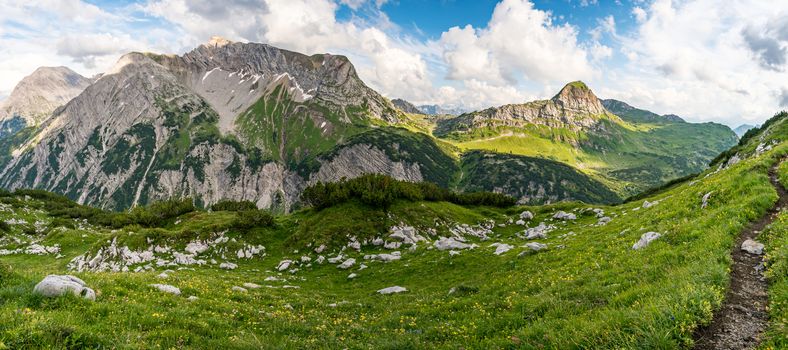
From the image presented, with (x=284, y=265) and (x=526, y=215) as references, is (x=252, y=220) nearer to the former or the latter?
(x=284, y=265)

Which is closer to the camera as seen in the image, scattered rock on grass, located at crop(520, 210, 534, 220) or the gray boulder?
the gray boulder

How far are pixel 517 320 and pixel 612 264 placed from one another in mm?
7511

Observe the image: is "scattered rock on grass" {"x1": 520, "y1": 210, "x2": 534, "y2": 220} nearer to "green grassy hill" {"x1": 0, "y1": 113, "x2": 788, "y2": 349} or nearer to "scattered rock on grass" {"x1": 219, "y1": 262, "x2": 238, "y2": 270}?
"green grassy hill" {"x1": 0, "y1": 113, "x2": 788, "y2": 349}

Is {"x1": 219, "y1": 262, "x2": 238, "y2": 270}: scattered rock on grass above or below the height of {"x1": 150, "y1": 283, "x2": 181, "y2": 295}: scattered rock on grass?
below

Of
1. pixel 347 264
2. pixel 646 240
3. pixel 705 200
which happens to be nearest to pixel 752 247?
pixel 646 240

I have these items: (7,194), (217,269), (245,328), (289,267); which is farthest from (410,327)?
(7,194)

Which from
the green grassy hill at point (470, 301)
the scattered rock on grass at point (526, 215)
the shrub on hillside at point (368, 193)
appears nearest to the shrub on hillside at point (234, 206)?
the shrub on hillside at point (368, 193)

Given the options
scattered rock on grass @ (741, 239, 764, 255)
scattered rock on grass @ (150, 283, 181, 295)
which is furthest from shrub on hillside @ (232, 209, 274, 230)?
scattered rock on grass @ (741, 239, 764, 255)

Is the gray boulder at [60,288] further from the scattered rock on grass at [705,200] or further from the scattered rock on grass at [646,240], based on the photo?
the scattered rock on grass at [705,200]

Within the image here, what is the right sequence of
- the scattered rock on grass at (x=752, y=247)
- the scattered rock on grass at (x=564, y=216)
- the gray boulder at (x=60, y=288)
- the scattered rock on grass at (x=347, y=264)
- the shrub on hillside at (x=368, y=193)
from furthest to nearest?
the scattered rock on grass at (x=564, y=216) < the shrub on hillside at (x=368, y=193) < the scattered rock on grass at (x=347, y=264) < the scattered rock on grass at (x=752, y=247) < the gray boulder at (x=60, y=288)

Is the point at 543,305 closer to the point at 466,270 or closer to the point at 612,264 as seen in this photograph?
the point at 612,264

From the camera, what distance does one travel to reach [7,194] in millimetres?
121062

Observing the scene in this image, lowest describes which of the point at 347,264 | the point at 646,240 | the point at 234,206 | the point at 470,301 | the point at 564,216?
the point at 347,264

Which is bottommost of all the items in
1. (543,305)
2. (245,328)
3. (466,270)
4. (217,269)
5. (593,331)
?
(217,269)
